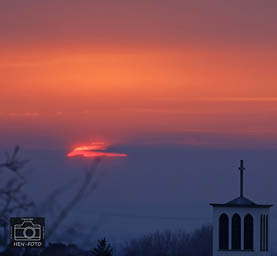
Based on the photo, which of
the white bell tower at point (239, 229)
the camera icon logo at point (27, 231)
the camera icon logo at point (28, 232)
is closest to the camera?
the camera icon logo at point (28, 232)

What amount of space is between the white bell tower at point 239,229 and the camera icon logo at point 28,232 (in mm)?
14768

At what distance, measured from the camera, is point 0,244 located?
4384cm

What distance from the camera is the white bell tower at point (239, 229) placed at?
83625 mm

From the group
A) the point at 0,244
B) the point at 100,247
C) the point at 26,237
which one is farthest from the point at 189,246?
the point at 0,244

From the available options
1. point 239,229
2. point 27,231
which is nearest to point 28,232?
point 27,231

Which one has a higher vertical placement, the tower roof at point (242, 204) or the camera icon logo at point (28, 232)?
the tower roof at point (242, 204)

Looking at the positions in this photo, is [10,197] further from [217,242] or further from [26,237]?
[217,242]

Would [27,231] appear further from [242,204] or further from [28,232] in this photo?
[242,204]

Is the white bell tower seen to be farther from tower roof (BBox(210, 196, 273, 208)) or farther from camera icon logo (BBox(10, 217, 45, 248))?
camera icon logo (BBox(10, 217, 45, 248))

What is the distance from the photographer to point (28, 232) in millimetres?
75125

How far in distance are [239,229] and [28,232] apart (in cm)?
1624

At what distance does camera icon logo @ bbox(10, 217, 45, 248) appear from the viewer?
69.2 meters

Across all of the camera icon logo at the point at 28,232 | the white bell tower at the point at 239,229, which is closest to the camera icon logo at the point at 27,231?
the camera icon logo at the point at 28,232

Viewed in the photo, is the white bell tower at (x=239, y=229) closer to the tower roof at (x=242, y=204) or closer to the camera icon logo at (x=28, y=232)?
the tower roof at (x=242, y=204)
